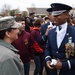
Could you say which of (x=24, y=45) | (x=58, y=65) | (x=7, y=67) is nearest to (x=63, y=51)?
(x=58, y=65)

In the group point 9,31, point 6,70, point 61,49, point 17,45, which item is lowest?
point 17,45

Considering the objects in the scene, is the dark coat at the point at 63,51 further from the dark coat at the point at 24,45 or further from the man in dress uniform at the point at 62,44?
the dark coat at the point at 24,45

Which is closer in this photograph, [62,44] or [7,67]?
[7,67]

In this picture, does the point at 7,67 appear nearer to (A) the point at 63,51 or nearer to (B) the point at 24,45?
(A) the point at 63,51

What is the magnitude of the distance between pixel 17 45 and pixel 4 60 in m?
3.42

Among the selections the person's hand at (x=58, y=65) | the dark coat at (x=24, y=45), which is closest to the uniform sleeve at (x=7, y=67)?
the person's hand at (x=58, y=65)

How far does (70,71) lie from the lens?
4.27 metres

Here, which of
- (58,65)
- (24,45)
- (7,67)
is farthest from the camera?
(24,45)

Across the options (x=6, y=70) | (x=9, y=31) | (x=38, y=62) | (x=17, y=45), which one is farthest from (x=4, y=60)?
(x=38, y=62)

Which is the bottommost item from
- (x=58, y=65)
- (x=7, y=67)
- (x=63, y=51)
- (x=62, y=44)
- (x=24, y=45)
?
(x=24, y=45)

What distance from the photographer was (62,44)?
13.7 ft

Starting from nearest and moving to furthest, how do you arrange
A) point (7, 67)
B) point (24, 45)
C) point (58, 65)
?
point (7, 67) < point (58, 65) < point (24, 45)

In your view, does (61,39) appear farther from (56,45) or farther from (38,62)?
(38,62)

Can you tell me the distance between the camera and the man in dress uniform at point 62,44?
4145 mm
